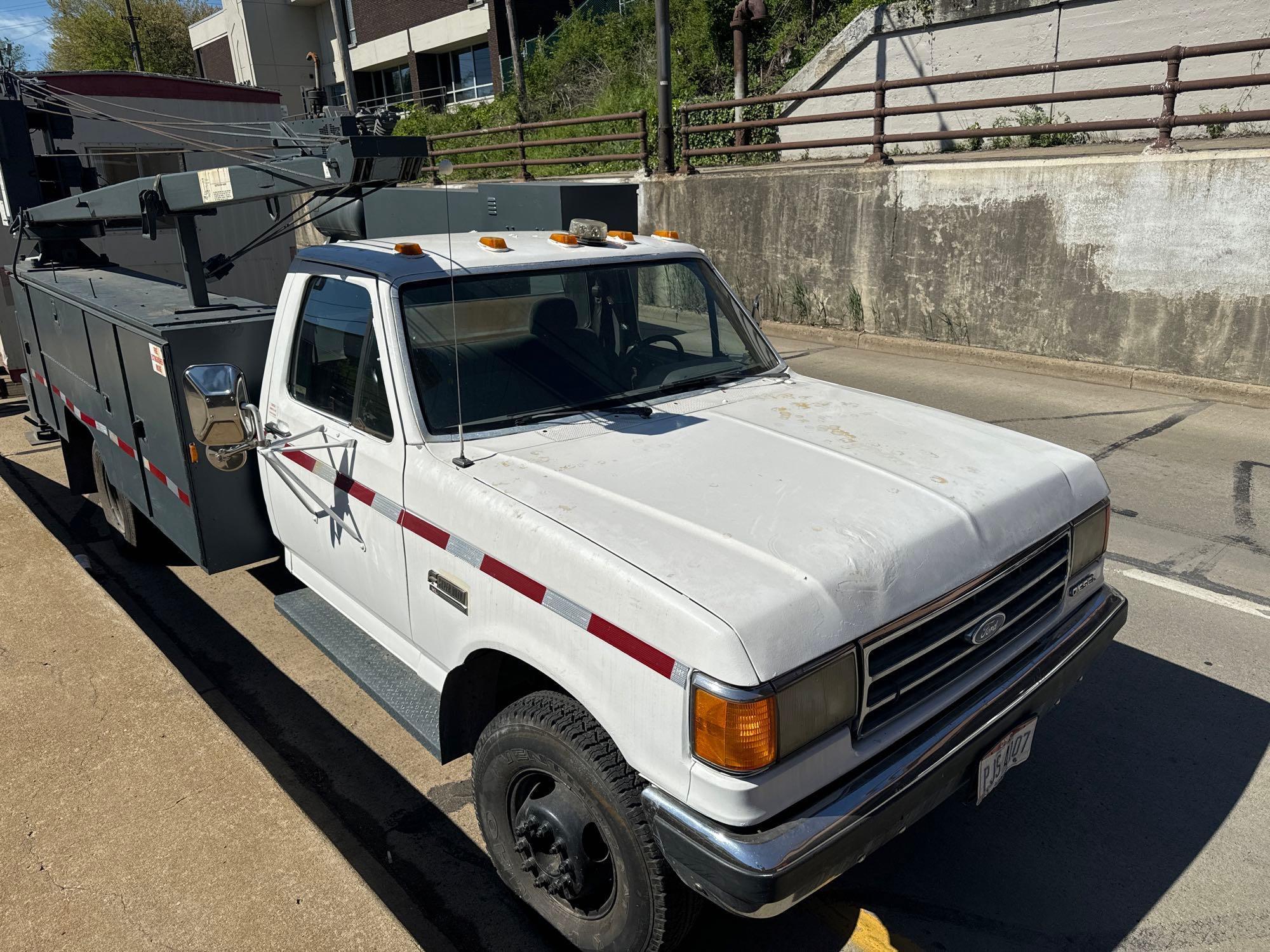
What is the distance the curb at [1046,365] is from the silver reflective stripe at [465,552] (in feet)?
28.9

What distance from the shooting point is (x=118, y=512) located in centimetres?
612

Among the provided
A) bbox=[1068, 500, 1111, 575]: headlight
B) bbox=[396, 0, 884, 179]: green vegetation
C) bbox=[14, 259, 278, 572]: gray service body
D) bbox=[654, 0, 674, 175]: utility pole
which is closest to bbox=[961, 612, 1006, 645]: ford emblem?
bbox=[1068, 500, 1111, 575]: headlight

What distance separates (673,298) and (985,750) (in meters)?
2.32

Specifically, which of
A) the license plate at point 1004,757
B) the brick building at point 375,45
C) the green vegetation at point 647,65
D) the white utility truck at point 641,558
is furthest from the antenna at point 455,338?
the brick building at point 375,45

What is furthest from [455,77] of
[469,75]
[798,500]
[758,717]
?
[758,717]

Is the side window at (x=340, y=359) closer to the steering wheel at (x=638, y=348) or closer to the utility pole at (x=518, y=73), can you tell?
the steering wheel at (x=638, y=348)

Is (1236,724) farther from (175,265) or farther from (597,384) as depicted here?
(175,265)

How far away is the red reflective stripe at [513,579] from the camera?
102 inches

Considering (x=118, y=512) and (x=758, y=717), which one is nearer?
(x=758, y=717)

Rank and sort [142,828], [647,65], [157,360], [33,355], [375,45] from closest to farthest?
[142,828], [157,360], [33,355], [647,65], [375,45]

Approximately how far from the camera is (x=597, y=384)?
3670 mm

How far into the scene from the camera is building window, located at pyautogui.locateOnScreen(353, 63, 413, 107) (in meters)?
43.4

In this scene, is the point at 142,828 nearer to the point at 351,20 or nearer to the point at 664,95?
the point at 664,95

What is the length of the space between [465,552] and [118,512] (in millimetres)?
4298
